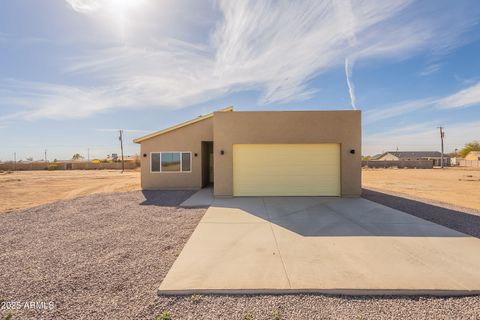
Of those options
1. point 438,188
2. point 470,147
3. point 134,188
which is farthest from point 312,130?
point 470,147

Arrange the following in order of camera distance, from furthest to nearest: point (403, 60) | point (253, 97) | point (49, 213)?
point (253, 97) → point (403, 60) → point (49, 213)

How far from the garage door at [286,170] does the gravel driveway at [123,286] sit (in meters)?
4.42

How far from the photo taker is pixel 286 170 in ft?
31.4

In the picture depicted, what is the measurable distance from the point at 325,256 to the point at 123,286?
3.26m

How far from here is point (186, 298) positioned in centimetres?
268

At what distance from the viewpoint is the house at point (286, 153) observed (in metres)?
9.34

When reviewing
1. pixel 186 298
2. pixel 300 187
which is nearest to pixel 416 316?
pixel 186 298

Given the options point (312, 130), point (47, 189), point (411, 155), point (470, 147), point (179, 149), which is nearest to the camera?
point (312, 130)

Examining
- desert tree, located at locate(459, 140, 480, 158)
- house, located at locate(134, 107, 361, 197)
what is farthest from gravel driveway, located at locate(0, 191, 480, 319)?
desert tree, located at locate(459, 140, 480, 158)

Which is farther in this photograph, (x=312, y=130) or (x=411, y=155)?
(x=411, y=155)

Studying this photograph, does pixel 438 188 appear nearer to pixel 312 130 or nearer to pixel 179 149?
pixel 312 130

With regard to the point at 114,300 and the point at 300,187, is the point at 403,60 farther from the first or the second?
the point at 114,300

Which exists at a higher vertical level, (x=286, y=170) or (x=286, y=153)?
(x=286, y=153)

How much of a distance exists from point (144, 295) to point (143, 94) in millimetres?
14405
